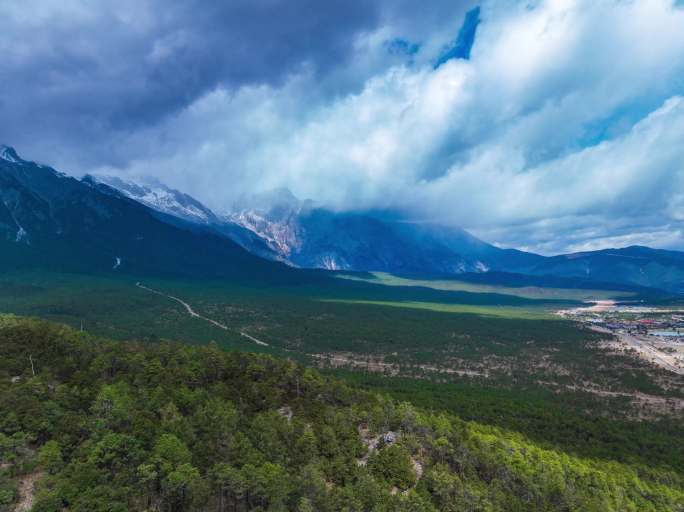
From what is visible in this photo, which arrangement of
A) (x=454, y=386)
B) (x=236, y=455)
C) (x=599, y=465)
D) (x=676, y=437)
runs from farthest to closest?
(x=454, y=386) < (x=676, y=437) < (x=599, y=465) < (x=236, y=455)

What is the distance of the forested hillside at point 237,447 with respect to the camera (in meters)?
33.4

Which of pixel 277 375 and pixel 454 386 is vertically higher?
pixel 277 375

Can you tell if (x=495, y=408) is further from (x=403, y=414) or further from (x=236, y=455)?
(x=236, y=455)

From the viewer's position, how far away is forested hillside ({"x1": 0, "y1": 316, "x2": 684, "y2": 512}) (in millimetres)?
33375

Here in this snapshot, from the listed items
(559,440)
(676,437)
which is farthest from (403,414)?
(676,437)

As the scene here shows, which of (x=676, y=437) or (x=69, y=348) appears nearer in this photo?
(x=69, y=348)

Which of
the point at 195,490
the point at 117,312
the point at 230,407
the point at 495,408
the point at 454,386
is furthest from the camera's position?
the point at 117,312

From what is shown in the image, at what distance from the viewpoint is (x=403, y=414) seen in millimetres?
51656

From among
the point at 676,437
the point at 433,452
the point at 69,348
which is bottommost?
the point at 676,437

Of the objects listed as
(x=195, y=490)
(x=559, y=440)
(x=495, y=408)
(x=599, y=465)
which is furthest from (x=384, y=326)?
(x=195, y=490)

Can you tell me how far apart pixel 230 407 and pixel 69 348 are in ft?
82.0

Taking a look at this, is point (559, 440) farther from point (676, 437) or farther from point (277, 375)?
point (277, 375)

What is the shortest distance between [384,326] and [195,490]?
149487 mm

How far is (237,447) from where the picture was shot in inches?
1550
